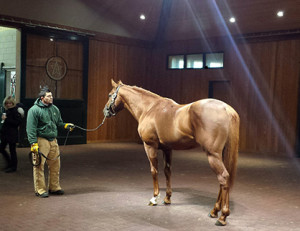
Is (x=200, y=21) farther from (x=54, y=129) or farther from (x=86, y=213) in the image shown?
(x=86, y=213)

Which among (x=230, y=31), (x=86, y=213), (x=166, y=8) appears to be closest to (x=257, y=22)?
(x=230, y=31)

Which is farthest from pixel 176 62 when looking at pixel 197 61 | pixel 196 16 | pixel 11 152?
pixel 11 152

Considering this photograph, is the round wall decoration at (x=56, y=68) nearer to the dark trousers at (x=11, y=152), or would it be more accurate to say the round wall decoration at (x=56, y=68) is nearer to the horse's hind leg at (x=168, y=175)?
the dark trousers at (x=11, y=152)

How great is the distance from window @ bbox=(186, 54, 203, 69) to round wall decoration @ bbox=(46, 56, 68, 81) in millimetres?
4154

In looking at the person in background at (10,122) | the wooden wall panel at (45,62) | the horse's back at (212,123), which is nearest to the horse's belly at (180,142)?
the horse's back at (212,123)

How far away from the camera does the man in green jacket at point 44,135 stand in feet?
19.3

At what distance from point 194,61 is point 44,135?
8742 mm

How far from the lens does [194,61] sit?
13.9m

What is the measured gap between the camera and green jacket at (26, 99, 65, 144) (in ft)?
19.1

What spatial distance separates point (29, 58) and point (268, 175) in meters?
7.62

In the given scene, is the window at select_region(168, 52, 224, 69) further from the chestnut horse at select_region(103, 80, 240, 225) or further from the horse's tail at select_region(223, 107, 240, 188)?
the horse's tail at select_region(223, 107, 240, 188)

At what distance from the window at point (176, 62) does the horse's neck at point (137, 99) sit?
27.5 ft

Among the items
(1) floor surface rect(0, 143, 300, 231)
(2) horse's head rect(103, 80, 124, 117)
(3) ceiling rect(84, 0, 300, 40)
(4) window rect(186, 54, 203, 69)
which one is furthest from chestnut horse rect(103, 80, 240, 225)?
(4) window rect(186, 54, 203, 69)

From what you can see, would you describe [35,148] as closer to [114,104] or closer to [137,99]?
[114,104]
